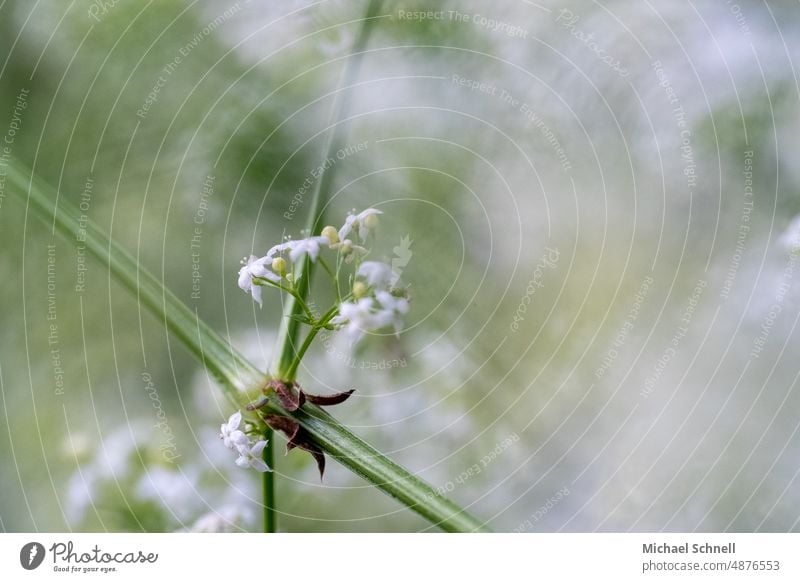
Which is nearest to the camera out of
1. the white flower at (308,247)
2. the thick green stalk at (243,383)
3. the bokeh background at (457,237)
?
the thick green stalk at (243,383)

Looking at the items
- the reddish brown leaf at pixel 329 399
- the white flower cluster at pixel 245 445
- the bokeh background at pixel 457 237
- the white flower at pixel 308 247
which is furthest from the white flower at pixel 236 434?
the bokeh background at pixel 457 237

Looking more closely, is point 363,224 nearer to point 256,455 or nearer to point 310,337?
point 310,337

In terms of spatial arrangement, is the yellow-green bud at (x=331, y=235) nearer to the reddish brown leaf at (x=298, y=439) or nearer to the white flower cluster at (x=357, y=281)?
the white flower cluster at (x=357, y=281)

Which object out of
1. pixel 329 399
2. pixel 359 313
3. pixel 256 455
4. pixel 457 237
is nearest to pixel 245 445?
pixel 256 455

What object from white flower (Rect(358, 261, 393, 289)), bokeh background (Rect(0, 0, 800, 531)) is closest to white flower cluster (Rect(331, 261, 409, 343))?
white flower (Rect(358, 261, 393, 289))

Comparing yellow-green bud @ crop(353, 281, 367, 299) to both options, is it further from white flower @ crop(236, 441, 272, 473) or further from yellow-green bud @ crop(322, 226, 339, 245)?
white flower @ crop(236, 441, 272, 473)
